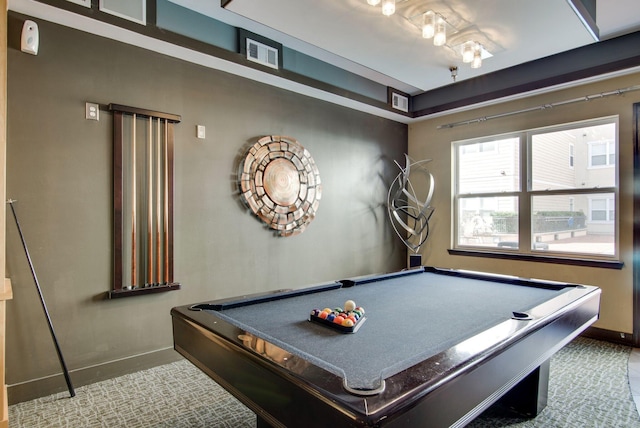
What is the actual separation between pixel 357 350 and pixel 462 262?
369 cm

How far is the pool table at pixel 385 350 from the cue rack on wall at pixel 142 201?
121cm

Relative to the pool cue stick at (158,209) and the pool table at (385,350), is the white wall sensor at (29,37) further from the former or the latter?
the pool table at (385,350)

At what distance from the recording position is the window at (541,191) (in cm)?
360

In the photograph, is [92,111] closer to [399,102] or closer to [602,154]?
[399,102]

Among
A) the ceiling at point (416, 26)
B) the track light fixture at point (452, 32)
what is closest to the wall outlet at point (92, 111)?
the ceiling at point (416, 26)

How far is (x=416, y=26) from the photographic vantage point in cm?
278

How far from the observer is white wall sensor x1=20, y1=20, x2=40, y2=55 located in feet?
7.50

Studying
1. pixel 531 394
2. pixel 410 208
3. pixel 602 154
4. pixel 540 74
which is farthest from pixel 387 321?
pixel 410 208

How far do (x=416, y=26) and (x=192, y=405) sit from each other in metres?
3.15

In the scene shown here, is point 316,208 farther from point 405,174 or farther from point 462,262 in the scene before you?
point 462,262

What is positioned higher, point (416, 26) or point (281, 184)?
point (416, 26)

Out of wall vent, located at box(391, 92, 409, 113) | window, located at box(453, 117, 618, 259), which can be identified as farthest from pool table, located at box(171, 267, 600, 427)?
wall vent, located at box(391, 92, 409, 113)

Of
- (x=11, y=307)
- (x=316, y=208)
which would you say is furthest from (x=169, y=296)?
(x=316, y=208)

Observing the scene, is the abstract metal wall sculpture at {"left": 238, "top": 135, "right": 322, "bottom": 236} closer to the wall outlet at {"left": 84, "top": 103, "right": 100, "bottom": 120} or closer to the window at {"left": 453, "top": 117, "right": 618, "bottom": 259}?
the wall outlet at {"left": 84, "top": 103, "right": 100, "bottom": 120}
